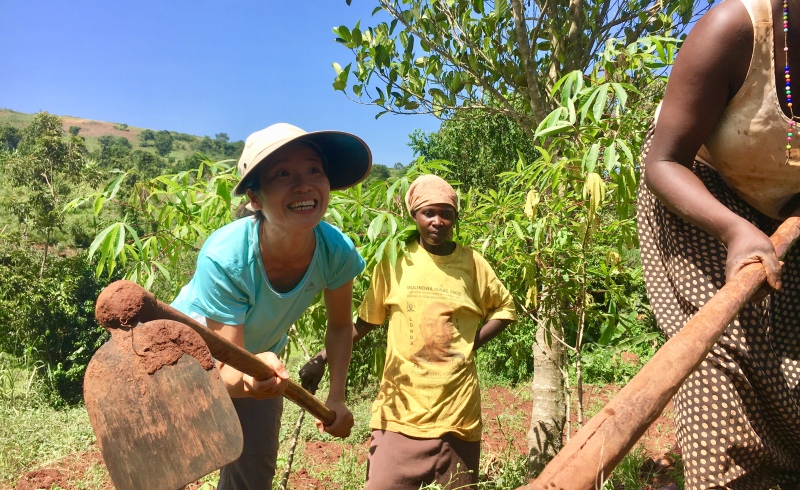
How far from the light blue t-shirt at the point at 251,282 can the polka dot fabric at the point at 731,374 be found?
1.07 m

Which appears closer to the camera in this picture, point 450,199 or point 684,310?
point 684,310

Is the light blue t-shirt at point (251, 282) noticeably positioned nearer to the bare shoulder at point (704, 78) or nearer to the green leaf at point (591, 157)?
the green leaf at point (591, 157)

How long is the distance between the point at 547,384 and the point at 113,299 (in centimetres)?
274

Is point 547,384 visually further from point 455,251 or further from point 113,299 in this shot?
point 113,299

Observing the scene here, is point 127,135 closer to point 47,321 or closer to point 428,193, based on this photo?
point 47,321

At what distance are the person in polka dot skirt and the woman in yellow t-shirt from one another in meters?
1.35

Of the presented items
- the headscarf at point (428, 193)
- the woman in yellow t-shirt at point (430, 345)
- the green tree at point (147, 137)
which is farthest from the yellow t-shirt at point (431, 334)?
the green tree at point (147, 137)

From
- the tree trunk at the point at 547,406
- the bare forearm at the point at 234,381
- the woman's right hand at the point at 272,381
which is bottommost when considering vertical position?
the tree trunk at the point at 547,406

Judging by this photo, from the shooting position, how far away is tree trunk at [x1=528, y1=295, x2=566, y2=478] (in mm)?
3302

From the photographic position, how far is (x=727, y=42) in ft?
3.89

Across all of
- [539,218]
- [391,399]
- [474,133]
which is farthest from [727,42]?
[474,133]

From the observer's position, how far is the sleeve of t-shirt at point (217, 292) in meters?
1.84

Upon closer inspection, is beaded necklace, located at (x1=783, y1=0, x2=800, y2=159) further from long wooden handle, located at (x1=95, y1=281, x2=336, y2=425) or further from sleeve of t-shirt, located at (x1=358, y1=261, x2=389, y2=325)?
sleeve of t-shirt, located at (x1=358, y1=261, x2=389, y2=325)

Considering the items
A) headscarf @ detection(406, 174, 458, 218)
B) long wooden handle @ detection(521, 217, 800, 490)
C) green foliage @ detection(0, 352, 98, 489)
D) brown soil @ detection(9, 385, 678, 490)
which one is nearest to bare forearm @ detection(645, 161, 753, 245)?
long wooden handle @ detection(521, 217, 800, 490)
